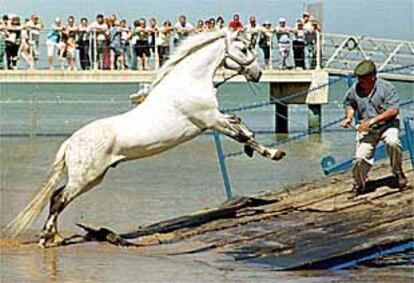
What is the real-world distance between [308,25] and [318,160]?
24.0 ft

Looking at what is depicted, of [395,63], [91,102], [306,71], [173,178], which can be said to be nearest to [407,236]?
[173,178]

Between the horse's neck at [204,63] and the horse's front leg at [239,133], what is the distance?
1.48ft

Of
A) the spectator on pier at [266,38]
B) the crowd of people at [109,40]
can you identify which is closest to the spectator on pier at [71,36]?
the crowd of people at [109,40]

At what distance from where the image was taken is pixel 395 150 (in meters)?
13.3

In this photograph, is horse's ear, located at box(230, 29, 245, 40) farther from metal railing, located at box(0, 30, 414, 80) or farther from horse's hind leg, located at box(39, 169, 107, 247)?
metal railing, located at box(0, 30, 414, 80)

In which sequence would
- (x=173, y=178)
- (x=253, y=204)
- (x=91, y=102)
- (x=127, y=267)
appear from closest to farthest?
(x=127, y=267)
(x=253, y=204)
(x=173, y=178)
(x=91, y=102)

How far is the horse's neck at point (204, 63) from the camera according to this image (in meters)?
13.0

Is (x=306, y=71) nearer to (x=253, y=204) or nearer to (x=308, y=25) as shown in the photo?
(x=308, y=25)

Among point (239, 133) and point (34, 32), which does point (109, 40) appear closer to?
point (34, 32)

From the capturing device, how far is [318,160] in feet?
85.9

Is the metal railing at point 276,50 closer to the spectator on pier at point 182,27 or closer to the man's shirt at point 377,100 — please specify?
the spectator on pier at point 182,27

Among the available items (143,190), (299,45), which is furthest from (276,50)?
(143,190)

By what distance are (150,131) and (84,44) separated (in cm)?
1980

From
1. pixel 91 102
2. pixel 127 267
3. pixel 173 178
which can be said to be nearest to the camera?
pixel 127 267
